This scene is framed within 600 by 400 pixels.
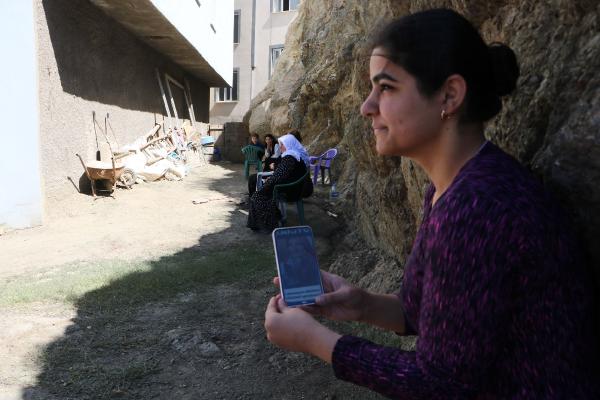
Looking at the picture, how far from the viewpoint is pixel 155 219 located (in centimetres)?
771

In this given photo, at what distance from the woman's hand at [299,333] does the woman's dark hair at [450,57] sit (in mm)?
570

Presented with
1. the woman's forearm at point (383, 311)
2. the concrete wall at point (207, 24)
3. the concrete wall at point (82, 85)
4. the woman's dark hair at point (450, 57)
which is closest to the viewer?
the woman's dark hair at point (450, 57)

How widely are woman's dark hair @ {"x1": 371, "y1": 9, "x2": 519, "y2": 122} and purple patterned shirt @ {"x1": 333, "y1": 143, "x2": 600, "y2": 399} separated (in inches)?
8.9

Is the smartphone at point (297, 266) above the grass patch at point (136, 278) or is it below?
above

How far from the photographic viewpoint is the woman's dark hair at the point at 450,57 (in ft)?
3.44

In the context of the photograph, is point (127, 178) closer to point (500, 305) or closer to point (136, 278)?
point (136, 278)

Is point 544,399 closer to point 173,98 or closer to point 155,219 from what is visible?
point 155,219

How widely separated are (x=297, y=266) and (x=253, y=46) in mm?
23864

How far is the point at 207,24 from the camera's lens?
14492 mm

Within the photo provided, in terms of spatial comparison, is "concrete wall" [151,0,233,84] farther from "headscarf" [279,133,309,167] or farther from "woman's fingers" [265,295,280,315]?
"woman's fingers" [265,295,280,315]

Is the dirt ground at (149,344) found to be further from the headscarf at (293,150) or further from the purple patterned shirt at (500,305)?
the purple patterned shirt at (500,305)

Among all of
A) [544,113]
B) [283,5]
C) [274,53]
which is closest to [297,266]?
[544,113]

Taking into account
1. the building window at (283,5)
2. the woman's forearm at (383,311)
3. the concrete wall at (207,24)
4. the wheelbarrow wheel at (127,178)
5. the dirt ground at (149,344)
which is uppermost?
the building window at (283,5)

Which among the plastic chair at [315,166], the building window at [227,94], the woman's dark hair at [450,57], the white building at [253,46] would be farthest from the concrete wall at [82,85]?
the building window at [227,94]
